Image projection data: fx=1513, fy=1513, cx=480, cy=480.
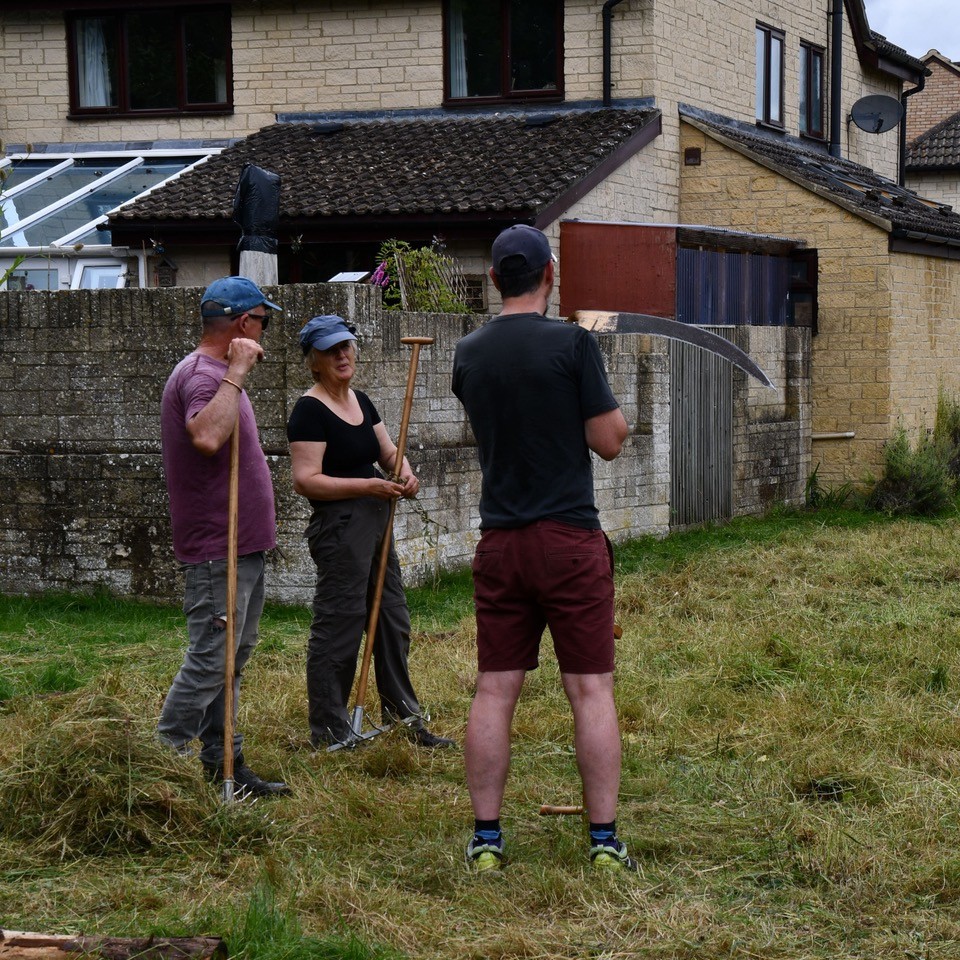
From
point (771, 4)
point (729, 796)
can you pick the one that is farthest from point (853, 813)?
point (771, 4)

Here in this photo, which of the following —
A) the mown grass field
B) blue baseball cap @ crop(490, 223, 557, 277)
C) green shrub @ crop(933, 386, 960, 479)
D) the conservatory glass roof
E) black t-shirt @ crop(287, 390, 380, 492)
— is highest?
the conservatory glass roof

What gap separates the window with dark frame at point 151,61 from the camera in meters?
19.4

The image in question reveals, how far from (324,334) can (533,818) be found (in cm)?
216

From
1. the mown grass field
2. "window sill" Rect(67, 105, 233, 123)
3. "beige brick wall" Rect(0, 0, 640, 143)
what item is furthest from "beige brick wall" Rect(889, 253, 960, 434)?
the mown grass field

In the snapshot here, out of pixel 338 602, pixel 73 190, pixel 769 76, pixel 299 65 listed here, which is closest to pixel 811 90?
pixel 769 76

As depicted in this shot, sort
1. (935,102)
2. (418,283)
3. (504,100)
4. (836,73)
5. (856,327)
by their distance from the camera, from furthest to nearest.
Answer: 1. (935,102)
2. (836,73)
3. (504,100)
4. (856,327)
5. (418,283)

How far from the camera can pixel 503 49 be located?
60.3 ft

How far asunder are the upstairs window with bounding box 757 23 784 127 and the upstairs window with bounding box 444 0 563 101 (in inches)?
132

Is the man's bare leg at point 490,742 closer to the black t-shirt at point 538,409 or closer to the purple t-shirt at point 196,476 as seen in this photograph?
the black t-shirt at point 538,409

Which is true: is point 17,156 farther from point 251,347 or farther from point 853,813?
point 853,813

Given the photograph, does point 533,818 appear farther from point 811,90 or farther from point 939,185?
point 939,185

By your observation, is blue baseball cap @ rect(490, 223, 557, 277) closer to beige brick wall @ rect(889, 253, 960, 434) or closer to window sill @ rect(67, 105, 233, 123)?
beige brick wall @ rect(889, 253, 960, 434)

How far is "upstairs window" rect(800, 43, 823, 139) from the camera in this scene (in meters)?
21.4

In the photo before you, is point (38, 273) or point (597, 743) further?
point (38, 273)
